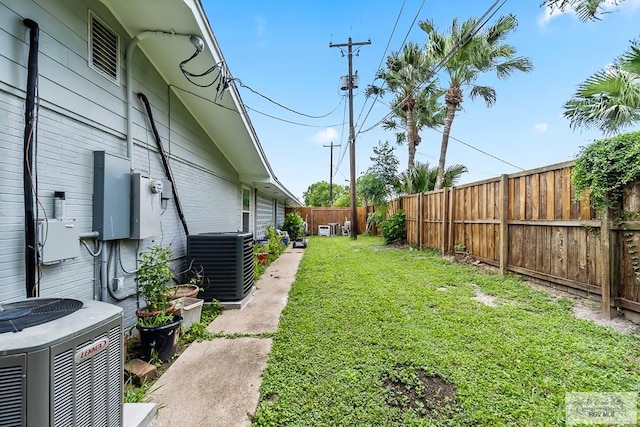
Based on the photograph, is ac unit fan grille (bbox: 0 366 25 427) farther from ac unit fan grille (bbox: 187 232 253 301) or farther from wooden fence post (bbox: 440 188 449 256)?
wooden fence post (bbox: 440 188 449 256)

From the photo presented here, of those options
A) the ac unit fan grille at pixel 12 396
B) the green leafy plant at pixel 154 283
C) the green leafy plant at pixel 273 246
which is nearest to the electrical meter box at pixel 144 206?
the green leafy plant at pixel 154 283

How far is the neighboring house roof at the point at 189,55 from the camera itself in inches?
107

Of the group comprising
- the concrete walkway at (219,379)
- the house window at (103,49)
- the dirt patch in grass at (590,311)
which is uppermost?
the house window at (103,49)

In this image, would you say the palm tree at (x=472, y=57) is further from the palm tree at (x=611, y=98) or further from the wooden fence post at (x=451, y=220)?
the palm tree at (x=611, y=98)

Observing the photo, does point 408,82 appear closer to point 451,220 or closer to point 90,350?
point 451,220

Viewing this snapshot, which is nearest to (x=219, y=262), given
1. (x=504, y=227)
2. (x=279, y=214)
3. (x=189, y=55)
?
(x=189, y=55)

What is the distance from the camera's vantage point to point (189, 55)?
3371 millimetres

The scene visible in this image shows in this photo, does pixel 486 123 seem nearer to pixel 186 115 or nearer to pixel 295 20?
pixel 295 20

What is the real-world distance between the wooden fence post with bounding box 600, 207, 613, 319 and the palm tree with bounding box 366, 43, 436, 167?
299 inches

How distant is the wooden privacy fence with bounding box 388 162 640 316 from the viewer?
10.6ft

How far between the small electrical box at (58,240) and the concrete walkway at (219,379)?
116 centimetres

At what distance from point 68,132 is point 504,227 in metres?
6.08

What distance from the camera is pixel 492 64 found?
348 inches

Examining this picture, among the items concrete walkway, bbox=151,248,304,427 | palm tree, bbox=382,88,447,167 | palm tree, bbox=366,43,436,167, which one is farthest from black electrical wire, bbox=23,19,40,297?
palm tree, bbox=382,88,447,167
